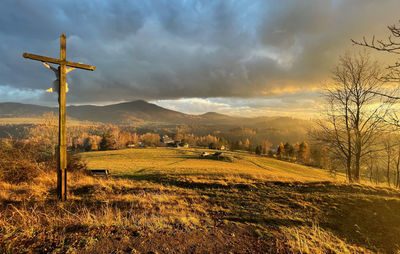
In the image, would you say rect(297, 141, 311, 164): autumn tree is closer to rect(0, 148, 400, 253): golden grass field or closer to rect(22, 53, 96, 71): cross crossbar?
rect(0, 148, 400, 253): golden grass field

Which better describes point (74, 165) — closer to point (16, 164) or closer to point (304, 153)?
point (16, 164)

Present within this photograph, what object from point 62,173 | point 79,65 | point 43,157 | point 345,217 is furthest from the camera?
point 43,157

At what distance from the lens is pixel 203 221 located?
4.61m

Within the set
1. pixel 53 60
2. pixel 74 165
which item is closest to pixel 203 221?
pixel 53 60

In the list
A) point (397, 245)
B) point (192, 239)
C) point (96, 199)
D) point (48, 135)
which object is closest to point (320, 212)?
point (397, 245)

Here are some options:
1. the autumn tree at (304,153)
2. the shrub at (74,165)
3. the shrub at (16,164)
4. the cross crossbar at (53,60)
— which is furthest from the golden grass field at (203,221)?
the autumn tree at (304,153)

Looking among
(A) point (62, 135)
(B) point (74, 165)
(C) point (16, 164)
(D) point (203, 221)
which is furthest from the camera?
(B) point (74, 165)

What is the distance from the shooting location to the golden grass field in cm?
325

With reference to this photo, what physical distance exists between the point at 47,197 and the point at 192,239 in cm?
581

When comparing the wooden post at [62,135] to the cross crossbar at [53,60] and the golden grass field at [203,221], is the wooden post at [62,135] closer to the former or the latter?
the cross crossbar at [53,60]

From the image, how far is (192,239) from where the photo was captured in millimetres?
3523

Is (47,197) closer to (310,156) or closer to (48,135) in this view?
(48,135)

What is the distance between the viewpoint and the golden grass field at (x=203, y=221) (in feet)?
10.6

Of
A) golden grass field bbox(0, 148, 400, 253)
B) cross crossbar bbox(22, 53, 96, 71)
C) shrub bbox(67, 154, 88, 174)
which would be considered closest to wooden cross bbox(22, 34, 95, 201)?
cross crossbar bbox(22, 53, 96, 71)
